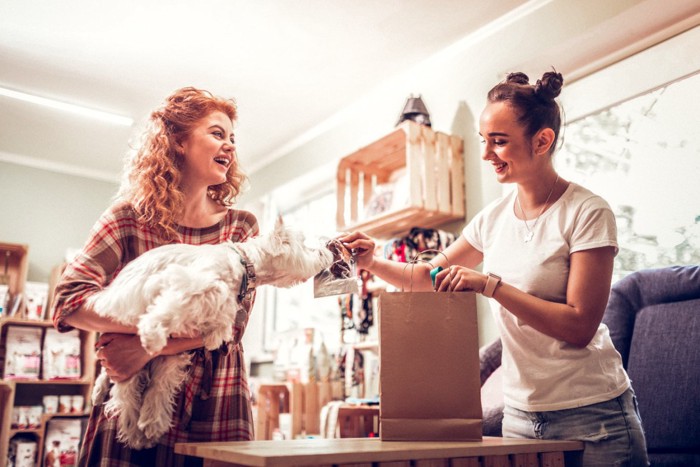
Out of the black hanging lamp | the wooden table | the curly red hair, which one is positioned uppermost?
the black hanging lamp

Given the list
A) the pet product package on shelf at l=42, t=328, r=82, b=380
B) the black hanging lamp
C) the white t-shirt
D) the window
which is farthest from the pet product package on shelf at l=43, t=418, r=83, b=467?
the white t-shirt

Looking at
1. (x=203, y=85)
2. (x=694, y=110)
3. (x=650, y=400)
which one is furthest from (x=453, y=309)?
(x=203, y=85)

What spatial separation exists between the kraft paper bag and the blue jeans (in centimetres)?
19

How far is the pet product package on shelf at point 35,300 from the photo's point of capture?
14.7 ft

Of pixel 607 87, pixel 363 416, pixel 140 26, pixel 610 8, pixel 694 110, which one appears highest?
pixel 140 26

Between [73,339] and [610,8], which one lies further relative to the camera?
[73,339]

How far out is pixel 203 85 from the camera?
3932 millimetres

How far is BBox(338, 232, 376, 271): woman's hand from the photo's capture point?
1464 mm

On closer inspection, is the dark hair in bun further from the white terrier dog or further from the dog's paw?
the dog's paw

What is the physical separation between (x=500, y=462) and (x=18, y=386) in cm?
468

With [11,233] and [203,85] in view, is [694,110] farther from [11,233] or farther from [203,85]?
[11,233]

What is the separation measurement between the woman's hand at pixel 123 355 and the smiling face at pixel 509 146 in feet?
3.00

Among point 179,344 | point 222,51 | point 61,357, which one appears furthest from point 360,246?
point 61,357

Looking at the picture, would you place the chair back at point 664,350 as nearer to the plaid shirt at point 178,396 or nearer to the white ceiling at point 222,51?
the plaid shirt at point 178,396
